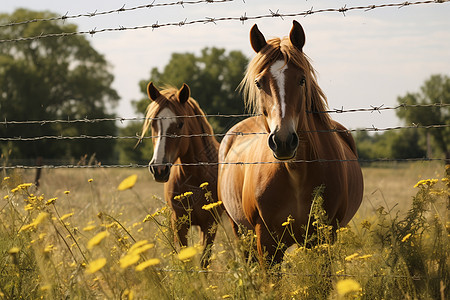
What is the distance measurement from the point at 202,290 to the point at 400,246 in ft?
4.84

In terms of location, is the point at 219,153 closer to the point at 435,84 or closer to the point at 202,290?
the point at 202,290

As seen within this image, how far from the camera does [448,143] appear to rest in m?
48.8

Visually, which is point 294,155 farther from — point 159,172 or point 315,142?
point 159,172

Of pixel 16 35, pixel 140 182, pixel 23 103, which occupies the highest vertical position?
pixel 16 35

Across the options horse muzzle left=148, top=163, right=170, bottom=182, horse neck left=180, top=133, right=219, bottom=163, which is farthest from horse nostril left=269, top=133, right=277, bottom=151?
horse neck left=180, top=133, right=219, bottom=163

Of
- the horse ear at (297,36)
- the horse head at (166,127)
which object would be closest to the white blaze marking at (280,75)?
the horse ear at (297,36)

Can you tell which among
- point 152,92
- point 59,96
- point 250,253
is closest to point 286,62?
point 250,253

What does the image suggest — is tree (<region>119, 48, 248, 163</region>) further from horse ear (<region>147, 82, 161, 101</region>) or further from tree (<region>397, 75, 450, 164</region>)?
horse ear (<region>147, 82, 161, 101</region>)

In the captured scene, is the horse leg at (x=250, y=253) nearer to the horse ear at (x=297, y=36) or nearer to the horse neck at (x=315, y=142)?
the horse neck at (x=315, y=142)

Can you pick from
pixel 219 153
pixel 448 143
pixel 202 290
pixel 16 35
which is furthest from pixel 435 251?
pixel 448 143

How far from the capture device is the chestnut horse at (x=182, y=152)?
584cm

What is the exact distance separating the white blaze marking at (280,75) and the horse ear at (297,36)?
33cm

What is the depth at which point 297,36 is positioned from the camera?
157 inches

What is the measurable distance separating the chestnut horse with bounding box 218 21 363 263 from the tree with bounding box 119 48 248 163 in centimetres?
3738
